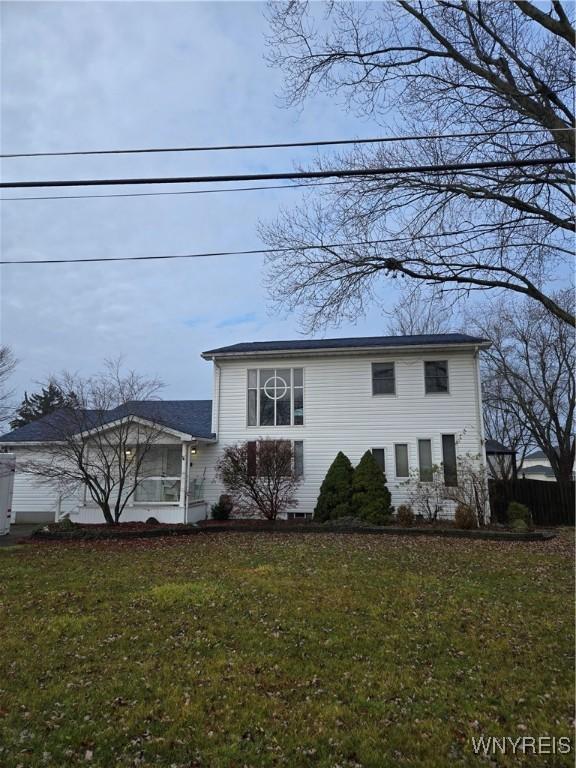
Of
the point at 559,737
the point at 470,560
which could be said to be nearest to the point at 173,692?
the point at 559,737

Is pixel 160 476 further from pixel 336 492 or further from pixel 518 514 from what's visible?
pixel 518 514

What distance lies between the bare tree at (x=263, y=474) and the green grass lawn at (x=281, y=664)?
21.7 ft

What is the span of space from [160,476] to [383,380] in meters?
8.46

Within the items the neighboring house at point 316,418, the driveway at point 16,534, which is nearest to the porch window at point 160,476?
the neighboring house at point 316,418

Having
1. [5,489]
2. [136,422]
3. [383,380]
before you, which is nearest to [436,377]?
[383,380]

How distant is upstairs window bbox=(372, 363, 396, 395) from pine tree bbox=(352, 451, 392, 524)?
9.59 feet

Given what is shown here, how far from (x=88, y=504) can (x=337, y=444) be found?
865 cm

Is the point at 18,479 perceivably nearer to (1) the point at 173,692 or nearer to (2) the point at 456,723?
(1) the point at 173,692

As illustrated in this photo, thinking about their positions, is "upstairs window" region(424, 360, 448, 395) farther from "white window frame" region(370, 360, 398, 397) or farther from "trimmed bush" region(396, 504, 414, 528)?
"trimmed bush" region(396, 504, 414, 528)

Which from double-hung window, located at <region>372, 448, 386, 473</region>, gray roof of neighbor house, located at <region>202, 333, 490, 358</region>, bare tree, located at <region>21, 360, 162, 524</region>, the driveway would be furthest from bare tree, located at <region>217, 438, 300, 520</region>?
the driveway

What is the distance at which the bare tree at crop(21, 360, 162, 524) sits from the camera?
49.7 feet

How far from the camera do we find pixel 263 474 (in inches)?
612

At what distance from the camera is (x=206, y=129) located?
7809 millimetres

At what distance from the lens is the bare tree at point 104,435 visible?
597 inches
